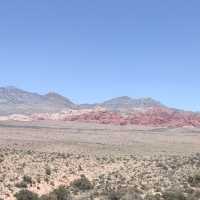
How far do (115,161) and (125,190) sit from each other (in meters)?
19.5

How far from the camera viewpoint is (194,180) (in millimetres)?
33625

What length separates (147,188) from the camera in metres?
32.0

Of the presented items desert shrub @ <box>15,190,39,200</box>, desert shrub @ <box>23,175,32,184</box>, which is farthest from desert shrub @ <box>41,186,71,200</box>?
desert shrub @ <box>23,175,32,184</box>

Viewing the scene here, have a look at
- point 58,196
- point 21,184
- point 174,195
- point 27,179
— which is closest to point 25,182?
point 21,184

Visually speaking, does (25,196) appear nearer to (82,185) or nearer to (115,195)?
(115,195)

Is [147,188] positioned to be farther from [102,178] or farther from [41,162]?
[41,162]

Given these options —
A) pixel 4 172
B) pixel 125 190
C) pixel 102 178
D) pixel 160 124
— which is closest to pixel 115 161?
pixel 102 178

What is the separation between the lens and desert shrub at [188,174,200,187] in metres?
33.0

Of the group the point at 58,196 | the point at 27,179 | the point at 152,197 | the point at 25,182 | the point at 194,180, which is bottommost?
the point at 58,196

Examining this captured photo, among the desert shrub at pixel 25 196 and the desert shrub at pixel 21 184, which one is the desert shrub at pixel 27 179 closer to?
the desert shrub at pixel 21 184

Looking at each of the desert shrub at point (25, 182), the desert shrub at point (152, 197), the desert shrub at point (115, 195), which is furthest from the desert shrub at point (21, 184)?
the desert shrub at point (152, 197)

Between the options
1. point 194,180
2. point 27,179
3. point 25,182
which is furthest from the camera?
point 194,180

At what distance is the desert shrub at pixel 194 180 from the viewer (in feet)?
108

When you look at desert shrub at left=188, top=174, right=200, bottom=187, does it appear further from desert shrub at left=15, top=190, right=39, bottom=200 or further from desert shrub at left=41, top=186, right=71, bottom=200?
desert shrub at left=15, top=190, right=39, bottom=200
